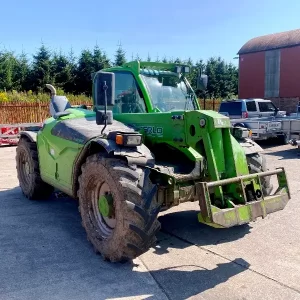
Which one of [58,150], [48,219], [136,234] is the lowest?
[48,219]

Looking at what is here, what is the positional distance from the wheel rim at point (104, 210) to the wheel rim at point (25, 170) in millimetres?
2584

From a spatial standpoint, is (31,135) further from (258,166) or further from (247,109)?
(247,109)

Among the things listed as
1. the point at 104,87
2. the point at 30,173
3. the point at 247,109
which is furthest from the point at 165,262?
the point at 247,109

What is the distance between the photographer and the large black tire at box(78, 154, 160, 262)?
3.68 m

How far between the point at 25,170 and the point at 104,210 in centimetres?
335

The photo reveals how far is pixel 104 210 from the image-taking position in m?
4.18

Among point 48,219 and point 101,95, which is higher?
point 101,95

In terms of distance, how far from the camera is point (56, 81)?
29062 mm

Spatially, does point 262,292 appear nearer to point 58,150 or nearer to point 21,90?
point 58,150

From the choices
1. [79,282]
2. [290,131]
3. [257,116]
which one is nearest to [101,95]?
[79,282]

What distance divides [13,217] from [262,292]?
12.8 ft

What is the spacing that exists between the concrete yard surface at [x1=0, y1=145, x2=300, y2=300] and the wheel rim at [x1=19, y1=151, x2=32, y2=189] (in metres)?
1.03

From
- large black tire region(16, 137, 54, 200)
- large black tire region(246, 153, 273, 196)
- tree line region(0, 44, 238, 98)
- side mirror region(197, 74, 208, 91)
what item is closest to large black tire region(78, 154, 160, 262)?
large black tire region(246, 153, 273, 196)

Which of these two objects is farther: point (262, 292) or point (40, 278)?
point (40, 278)
